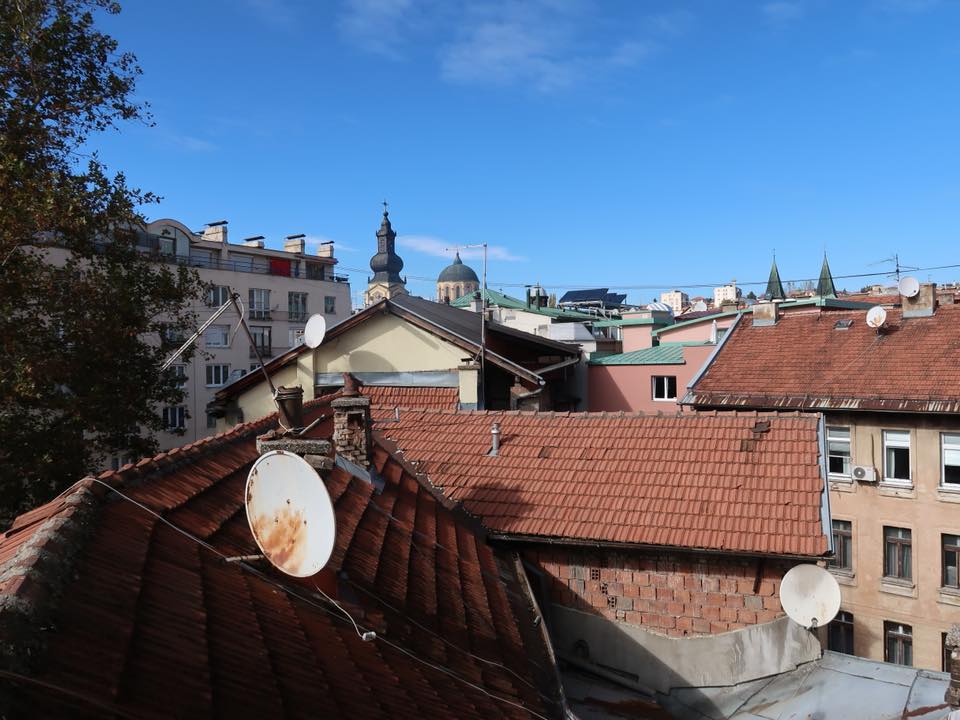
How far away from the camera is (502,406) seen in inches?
845

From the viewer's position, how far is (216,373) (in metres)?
41.1

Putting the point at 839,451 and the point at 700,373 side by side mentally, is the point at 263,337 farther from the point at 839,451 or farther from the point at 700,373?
the point at 839,451

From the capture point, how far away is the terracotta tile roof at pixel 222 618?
3.58 metres

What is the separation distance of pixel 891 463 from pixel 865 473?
0.81m

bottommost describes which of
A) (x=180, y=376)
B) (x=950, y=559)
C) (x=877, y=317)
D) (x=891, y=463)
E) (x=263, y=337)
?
(x=950, y=559)

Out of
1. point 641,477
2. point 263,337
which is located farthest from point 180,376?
point 263,337

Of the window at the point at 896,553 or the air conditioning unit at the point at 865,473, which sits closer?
the window at the point at 896,553

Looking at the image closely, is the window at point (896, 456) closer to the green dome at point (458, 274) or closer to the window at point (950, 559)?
the window at point (950, 559)

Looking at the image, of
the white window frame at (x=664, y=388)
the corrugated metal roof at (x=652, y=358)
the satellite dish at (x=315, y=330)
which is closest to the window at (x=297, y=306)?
the corrugated metal roof at (x=652, y=358)

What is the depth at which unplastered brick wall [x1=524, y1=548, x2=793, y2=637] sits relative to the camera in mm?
10242

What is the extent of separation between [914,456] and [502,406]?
11.1 metres

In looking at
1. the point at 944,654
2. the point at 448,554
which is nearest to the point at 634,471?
the point at 448,554

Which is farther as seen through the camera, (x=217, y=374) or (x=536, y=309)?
(x=536, y=309)

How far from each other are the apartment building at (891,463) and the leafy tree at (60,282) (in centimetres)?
1590
